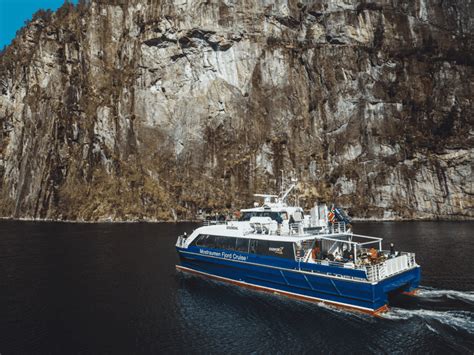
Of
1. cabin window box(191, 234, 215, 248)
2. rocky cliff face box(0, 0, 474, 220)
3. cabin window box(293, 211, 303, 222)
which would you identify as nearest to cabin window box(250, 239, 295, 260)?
cabin window box(293, 211, 303, 222)

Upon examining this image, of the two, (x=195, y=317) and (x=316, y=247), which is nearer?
(x=195, y=317)

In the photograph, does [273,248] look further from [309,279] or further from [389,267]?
[389,267]

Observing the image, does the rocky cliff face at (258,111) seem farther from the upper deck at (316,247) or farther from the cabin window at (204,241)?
the upper deck at (316,247)

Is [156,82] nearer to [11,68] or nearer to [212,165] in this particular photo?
[212,165]


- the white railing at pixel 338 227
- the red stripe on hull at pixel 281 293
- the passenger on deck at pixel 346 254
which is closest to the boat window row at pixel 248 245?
the red stripe on hull at pixel 281 293

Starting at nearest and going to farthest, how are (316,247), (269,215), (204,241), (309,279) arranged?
(309,279) < (316,247) < (269,215) < (204,241)

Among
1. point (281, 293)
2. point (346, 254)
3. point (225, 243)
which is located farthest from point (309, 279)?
point (225, 243)

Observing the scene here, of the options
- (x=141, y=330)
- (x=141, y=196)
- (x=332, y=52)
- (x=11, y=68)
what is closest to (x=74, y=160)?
(x=141, y=196)

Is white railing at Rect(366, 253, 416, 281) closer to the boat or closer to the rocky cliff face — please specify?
the boat
